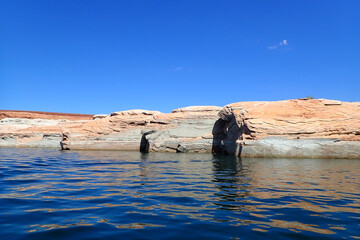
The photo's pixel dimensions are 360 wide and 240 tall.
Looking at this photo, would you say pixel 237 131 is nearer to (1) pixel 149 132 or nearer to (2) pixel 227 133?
(2) pixel 227 133

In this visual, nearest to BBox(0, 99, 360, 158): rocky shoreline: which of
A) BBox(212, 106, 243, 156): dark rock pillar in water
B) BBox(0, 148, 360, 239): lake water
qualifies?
BBox(212, 106, 243, 156): dark rock pillar in water

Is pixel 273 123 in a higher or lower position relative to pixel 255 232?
higher

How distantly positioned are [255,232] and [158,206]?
62.1 inches

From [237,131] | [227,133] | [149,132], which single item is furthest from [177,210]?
[149,132]

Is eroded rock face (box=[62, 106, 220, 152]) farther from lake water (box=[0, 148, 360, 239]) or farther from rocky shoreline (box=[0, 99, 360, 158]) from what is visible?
lake water (box=[0, 148, 360, 239])

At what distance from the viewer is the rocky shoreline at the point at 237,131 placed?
13219mm

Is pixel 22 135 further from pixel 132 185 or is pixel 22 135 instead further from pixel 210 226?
pixel 210 226

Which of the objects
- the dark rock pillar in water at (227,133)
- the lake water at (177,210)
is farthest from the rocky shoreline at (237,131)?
the lake water at (177,210)

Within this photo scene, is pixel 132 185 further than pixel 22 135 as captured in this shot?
No

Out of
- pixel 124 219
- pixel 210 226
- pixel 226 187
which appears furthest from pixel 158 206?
pixel 226 187

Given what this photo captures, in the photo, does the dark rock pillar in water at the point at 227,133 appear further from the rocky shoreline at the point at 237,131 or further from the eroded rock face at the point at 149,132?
the eroded rock face at the point at 149,132

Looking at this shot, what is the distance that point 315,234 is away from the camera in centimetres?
281

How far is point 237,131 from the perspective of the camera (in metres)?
16.3

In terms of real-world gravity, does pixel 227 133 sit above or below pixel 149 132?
above
